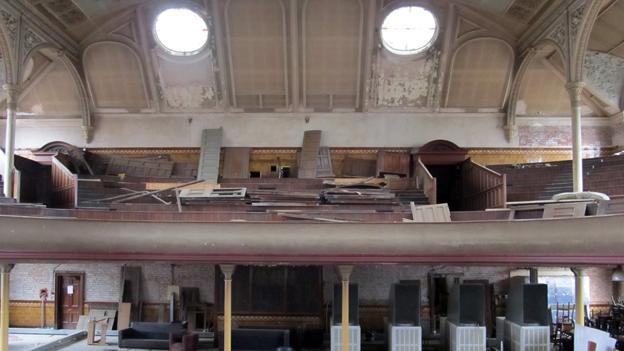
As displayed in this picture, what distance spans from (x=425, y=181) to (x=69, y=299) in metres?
11.3

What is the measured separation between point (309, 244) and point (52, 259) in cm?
423

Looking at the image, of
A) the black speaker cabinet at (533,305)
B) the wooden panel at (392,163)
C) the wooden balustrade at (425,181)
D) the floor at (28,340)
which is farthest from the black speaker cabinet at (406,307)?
the floor at (28,340)

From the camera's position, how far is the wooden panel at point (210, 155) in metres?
15.7

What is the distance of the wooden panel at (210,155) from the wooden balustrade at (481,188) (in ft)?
24.8

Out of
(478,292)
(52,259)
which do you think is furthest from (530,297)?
(52,259)

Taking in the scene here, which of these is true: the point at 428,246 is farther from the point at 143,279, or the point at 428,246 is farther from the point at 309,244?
the point at 143,279

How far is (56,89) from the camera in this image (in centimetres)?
1653

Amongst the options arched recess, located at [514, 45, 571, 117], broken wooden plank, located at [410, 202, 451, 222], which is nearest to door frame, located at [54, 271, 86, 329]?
broken wooden plank, located at [410, 202, 451, 222]

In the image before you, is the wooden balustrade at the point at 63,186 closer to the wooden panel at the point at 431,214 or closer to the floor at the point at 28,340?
the floor at the point at 28,340

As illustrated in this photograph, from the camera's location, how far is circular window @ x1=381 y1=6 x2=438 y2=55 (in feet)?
51.6

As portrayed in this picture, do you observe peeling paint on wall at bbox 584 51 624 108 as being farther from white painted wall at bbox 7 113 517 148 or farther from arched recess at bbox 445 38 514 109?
white painted wall at bbox 7 113 517 148

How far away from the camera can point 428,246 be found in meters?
8.43

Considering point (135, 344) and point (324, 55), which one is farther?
point (324, 55)

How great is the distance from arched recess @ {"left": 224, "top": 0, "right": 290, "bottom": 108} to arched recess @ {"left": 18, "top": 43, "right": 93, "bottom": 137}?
4802 mm
